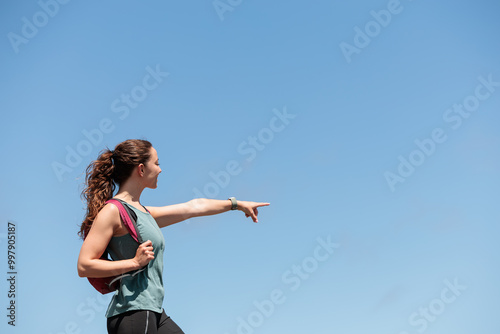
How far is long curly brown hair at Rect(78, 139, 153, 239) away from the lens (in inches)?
165

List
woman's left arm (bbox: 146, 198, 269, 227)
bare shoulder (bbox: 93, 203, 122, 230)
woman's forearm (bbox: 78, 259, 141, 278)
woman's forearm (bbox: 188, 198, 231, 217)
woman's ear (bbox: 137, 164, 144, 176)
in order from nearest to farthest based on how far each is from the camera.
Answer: woman's forearm (bbox: 78, 259, 141, 278) → bare shoulder (bbox: 93, 203, 122, 230) → woman's ear (bbox: 137, 164, 144, 176) → woman's left arm (bbox: 146, 198, 269, 227) → woman's forearm (bbox: 188, 198, 231, 217)

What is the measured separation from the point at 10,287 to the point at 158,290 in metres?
5.96

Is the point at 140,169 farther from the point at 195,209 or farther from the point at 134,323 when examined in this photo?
the point at 134,323

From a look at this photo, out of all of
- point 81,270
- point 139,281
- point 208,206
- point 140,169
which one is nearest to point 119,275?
point 139,281

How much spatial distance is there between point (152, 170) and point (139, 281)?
0.98 m

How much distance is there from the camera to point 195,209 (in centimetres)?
507

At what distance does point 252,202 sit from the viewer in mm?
5355

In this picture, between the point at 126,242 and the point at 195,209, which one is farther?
the point at 195,209

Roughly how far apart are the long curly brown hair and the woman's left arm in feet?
1.88

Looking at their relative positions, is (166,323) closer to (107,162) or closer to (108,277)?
(108,277)

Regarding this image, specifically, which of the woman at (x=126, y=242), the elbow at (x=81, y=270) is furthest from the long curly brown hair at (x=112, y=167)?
the elbow at (x=81, y=270)

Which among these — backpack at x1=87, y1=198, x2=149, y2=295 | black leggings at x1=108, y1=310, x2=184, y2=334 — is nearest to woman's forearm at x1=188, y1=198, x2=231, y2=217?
backpack at x1=87, y1=198, x2=149, y2=295

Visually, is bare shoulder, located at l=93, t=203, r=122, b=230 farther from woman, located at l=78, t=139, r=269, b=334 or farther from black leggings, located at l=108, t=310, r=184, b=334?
black leggings, located at l=108, t=310, r=184, b=334

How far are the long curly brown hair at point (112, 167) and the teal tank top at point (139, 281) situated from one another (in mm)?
307
